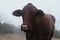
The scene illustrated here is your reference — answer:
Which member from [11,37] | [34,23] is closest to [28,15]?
[34,23]

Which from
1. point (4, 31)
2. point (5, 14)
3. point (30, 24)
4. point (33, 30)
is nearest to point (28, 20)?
point (30, 24)

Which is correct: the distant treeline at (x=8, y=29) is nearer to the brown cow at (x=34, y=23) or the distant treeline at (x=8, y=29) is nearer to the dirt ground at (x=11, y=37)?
the dirt ground at (x=11, y=37)

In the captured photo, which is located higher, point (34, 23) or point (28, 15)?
point (28, 15)

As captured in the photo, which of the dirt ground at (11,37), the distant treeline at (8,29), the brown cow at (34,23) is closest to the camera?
the brown cow at (34,23)

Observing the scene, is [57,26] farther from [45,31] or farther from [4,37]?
[45,31]

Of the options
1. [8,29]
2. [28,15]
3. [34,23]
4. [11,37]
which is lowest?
[11,37]

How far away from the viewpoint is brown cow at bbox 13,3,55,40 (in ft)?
38.4

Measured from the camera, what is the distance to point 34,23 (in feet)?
41.1

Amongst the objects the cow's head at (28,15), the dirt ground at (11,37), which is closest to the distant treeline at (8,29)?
the dirt ground at (11,37)

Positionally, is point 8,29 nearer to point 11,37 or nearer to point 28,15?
point 11,37

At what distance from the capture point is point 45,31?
13180mm

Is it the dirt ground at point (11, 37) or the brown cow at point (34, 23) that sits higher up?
the brown cow at point (34, 23)

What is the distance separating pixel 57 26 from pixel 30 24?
1172 centimetres

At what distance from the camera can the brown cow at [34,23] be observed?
1171 cm
